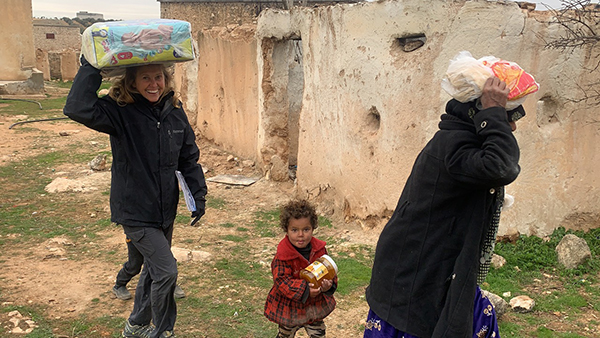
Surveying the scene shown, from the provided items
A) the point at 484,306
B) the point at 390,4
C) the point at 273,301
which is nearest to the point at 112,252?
the point at 273,301

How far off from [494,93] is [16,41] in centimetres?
1742

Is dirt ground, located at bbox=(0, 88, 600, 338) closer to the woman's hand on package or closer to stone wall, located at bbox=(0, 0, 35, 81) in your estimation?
the woman's hand on package

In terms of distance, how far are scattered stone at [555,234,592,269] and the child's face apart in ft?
10.3

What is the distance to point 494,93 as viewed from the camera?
2.21 meters

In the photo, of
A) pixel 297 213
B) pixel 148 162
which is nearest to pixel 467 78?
pixel 297 213

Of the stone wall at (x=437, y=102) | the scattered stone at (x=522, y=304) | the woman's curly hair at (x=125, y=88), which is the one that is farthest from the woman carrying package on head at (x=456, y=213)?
the stone wall at (x=437, y=102)

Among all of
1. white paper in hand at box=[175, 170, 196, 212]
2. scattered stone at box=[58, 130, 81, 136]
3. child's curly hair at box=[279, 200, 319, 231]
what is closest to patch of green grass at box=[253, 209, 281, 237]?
white paper in hand at box=[175, 170, 196, 212]

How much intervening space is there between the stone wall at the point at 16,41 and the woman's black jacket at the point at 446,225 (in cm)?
1705

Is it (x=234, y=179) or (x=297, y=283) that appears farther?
(x=234, y=179)

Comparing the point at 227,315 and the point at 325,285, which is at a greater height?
the point at 325,285

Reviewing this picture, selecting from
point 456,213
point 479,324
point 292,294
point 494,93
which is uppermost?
point 494,93

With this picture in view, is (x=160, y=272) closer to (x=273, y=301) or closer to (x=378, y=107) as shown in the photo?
(x=273, y=301)

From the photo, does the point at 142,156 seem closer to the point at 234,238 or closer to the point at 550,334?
the point at 234,238

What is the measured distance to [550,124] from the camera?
540 centimetres
